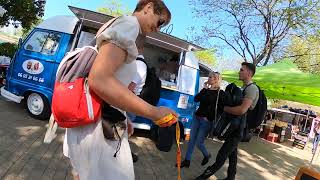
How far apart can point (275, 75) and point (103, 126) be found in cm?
1074

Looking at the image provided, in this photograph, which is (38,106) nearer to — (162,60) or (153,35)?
(153,35)

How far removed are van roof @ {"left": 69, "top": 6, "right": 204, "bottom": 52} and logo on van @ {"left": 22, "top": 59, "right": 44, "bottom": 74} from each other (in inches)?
53.2

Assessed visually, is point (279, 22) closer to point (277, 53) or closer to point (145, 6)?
point (277, 53)

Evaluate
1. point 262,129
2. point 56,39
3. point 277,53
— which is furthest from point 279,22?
point 56,39

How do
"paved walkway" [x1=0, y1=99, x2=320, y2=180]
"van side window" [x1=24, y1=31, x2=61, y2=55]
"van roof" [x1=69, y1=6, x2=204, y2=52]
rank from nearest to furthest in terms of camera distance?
1. "paved walkway" [x1=0, y1=99, x2=320, y2=180]
2. "van roof" [x1=69, y1=6, x2=204, y2=52]
3. "van side window" [x1=24, y1=31, x2=61, y2=55]

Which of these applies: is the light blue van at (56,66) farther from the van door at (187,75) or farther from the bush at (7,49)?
the bush at (7,49)

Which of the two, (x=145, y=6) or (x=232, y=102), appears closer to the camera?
(x=145, y=6)

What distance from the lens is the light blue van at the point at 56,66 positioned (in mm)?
8656

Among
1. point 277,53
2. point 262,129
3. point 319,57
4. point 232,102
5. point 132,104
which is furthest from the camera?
point 319,57

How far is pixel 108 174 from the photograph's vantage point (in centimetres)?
199

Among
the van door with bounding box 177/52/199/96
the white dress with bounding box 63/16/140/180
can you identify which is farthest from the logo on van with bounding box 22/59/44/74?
the white dress with bounding box 63/16/140/180

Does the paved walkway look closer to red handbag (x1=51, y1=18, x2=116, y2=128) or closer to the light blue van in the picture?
the light blue van

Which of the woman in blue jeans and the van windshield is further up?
the van windshield

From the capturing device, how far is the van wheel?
28.6 feet
